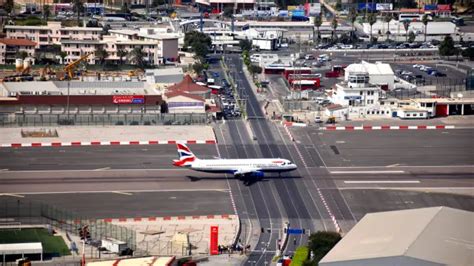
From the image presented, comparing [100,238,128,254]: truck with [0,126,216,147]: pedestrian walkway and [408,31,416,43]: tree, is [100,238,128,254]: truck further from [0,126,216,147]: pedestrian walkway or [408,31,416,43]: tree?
[408,31,416,43]: tree

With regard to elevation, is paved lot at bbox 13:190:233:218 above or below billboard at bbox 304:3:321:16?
below

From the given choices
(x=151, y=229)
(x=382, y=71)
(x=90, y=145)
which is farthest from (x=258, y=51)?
(x=151, y=229)

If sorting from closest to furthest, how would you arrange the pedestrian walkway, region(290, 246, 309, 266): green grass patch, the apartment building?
region(290, 246, 309, 266): green grass patch < the pedestrian walkway < the apartment building

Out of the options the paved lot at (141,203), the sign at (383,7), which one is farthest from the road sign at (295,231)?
the sign at (383,7)

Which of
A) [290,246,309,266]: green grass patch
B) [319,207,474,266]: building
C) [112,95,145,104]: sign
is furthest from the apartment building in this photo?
[319,207,474,266]: building

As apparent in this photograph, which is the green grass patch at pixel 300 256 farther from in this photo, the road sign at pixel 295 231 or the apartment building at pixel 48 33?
the apartment building at pixel 48 33

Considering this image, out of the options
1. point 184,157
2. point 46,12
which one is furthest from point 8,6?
point 184,157
